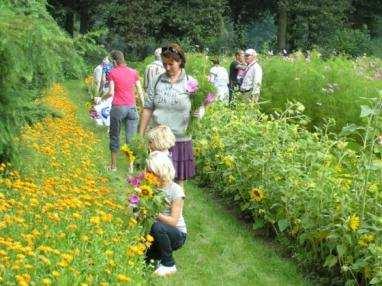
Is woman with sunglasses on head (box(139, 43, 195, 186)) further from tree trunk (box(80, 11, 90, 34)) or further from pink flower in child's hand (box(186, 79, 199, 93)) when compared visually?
tree trunk (box(80, 11, 90, 34))

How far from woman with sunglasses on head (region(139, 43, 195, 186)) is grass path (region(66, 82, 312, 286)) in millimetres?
618

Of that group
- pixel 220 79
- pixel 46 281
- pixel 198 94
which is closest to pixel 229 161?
pixel 198 94

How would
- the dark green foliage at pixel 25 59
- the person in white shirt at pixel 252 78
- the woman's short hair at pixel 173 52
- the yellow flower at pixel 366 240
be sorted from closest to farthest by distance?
the dark green foliage at pixel 25 59, the yellow flower at pixel 366 240, the woman's short hair at pixel 173 52, the person in white shirt at pixel 252 78

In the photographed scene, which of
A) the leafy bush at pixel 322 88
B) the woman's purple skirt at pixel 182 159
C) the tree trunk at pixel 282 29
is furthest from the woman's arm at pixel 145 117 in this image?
the tree trunk at pixel 282 29

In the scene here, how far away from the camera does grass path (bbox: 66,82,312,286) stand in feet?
20.6

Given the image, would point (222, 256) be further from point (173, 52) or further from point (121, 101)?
point (121, 101)

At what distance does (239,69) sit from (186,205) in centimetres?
608

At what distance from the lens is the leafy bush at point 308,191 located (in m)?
5.94

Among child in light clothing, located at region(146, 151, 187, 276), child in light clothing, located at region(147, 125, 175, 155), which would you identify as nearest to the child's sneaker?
child in light clothing, located at region(146, 151, 187, 276)

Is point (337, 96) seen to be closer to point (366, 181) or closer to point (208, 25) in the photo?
point (366, 181)

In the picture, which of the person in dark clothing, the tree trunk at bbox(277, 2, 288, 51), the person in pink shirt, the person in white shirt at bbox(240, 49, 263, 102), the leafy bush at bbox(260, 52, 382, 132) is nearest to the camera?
the person in pink shirt

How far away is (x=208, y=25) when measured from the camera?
115 ft

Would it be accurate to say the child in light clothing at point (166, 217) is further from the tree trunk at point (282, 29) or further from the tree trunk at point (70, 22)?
the tree trunk at point (70, 22)

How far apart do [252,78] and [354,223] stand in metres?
7.07
